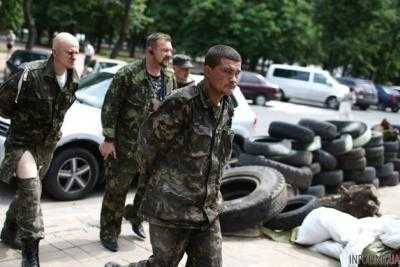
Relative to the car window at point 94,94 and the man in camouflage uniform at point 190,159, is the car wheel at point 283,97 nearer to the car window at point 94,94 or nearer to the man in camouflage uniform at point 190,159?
the car window at point 94,94

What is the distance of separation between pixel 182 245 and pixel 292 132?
487 centimetres

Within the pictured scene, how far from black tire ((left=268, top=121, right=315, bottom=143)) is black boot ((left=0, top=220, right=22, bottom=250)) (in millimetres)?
4271

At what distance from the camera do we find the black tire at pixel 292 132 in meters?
8.08

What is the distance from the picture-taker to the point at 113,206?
206 inches

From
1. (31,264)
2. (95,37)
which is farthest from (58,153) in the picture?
(95,37)

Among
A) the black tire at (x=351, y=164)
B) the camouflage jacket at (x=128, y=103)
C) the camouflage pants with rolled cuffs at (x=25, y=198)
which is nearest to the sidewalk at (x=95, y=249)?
the camouflage pants with rolled cuffs at (x=25, y=198)

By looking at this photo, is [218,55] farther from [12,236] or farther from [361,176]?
[361,176]

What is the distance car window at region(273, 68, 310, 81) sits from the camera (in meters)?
29.1

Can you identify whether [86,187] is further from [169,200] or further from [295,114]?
[295,114]

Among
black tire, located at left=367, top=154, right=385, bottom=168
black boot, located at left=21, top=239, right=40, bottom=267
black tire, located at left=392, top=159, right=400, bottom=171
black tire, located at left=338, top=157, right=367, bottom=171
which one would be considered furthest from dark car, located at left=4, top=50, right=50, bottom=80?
black boot, located at left=21, top=239, right=40, bottom=267

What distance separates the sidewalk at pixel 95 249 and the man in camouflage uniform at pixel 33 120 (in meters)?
0.53

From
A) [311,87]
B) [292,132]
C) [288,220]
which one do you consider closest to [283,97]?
[311,87]

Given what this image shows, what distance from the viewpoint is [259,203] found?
6066mm

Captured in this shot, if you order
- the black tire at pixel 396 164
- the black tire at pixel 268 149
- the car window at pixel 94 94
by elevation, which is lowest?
the black tire at pixel 396 164
